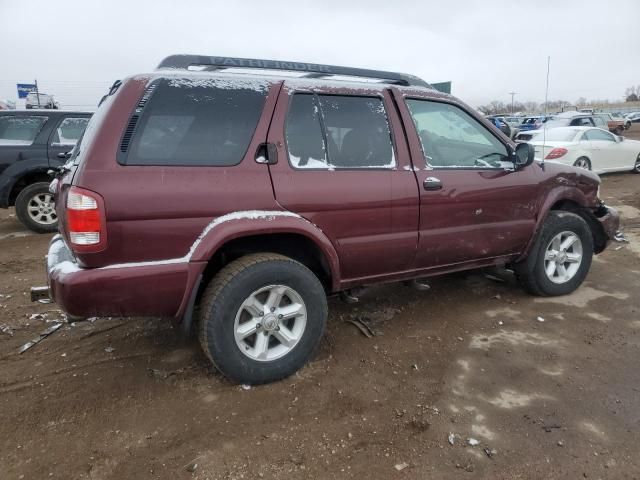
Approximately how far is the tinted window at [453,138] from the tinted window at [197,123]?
1296mm

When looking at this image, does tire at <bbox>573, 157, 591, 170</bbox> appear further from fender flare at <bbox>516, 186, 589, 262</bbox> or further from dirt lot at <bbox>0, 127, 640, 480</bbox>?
dirt lot at <bbox>0, 127, 640, 480</bbox>

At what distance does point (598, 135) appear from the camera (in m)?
11.8

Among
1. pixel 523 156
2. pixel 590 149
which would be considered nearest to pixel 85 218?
pixel 523 156

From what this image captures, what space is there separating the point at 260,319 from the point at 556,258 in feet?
9.67

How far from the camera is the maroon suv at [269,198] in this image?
2.52 m

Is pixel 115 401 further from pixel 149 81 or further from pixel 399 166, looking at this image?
pixel 399 166

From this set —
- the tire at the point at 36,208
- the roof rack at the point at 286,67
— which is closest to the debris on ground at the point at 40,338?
the roof rack at the point at 286,67

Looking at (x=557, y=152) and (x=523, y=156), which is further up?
(x=523, y=156)

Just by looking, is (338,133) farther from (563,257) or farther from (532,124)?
(532,124)

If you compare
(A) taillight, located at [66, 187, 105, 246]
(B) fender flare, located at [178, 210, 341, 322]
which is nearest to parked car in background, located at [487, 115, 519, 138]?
Result: (B) fender flare, located at [178, 210, 341, 322]

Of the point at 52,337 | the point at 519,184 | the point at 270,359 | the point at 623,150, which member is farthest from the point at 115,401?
the point at 623,150

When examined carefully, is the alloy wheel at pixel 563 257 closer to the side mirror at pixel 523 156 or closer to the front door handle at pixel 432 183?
the side mirror at pixel 523 156

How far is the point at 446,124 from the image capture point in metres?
3.73

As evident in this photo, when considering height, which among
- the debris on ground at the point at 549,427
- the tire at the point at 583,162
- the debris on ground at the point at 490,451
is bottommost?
the debris on ground at the point at 490,451
